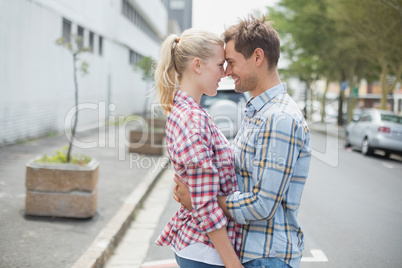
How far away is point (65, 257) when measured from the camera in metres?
4.07

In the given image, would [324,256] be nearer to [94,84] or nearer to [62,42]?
[62,42]

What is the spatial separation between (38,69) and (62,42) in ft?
23.9

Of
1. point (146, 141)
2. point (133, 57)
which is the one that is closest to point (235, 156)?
point (146, 141)

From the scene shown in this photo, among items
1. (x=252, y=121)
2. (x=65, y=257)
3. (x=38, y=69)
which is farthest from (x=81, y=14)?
(x=252, y=121)

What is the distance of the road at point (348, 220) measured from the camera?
4.78m

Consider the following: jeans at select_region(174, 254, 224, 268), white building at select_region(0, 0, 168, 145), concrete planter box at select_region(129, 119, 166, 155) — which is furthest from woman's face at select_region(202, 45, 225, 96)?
white building at select_region(0, 0, 168, 145)

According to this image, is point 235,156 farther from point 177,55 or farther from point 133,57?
point 133,57

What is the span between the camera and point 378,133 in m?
14.7

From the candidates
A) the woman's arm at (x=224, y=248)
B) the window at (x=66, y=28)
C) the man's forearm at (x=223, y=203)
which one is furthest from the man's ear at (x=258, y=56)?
the window at (x=66, y=28)

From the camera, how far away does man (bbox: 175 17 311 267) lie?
69.6 inches

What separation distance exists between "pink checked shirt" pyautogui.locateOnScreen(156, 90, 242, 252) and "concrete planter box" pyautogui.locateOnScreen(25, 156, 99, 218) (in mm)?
3563

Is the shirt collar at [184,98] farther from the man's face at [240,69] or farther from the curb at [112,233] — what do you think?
the curb at [112,233]

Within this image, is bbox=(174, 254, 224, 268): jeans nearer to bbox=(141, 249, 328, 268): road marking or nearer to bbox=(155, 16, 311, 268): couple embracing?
bbox=(155, 16, 311, 268): couple embracing

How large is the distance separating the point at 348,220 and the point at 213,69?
510cm
